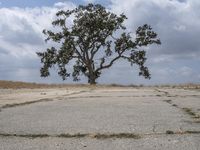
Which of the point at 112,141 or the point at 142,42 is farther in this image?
the point at 142,42

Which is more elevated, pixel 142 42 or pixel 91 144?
pixel 142 42

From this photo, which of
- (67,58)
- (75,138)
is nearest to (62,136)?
(75,138)

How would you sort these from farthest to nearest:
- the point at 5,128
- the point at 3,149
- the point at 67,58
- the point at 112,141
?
the point at 67,58
the point at 5,128
the point at 112,141
the point at 3,149

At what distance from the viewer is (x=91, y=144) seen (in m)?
4.02

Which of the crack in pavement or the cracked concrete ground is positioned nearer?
the cracked concrete ground

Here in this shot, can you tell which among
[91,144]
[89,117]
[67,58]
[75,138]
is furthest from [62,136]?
[67,58]

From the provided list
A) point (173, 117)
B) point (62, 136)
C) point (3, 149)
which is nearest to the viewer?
point (3, 149)

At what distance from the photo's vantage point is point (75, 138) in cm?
430

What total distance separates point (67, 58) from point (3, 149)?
29662 mm

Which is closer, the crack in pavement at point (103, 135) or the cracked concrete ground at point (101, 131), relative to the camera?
the cracked concrete ground at point (101, 131)

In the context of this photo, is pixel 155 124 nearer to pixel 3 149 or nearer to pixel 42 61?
pixel 3 149

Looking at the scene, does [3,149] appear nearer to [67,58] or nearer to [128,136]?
[128,136]

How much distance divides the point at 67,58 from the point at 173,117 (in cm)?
2775

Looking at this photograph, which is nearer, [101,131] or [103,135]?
[103,135]
